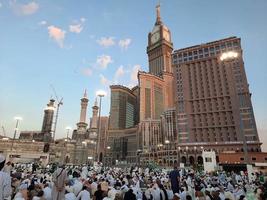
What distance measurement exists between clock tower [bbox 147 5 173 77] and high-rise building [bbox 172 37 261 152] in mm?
67832

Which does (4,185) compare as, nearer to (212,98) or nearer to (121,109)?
(212,98)

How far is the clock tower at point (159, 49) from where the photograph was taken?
167 meters

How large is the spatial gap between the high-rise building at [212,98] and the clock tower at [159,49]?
2671 inches

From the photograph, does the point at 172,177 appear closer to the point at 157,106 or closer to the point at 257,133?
the point at 257,133

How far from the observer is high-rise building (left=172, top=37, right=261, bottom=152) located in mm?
77875

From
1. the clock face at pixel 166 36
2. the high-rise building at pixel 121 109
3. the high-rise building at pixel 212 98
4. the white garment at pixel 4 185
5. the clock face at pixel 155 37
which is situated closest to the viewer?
the white garment at pixel 4 185

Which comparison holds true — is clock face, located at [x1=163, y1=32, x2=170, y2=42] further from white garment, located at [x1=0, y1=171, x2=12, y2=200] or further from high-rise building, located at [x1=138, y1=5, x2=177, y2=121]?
white garment, located at [x1=0, y1=171, x2=12, y2=200]

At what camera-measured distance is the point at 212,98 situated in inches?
3401

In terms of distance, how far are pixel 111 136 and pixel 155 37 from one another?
3842 inches

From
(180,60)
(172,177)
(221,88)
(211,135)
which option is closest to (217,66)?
(221,88)

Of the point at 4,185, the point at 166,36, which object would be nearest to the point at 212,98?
the point at 4,185

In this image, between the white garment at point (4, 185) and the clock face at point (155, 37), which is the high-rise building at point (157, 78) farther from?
the white garment at point (4, 185)

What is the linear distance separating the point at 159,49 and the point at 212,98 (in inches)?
3807

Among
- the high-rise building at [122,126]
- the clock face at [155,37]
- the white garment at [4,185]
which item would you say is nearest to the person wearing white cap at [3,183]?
the white garment at [4,185]
